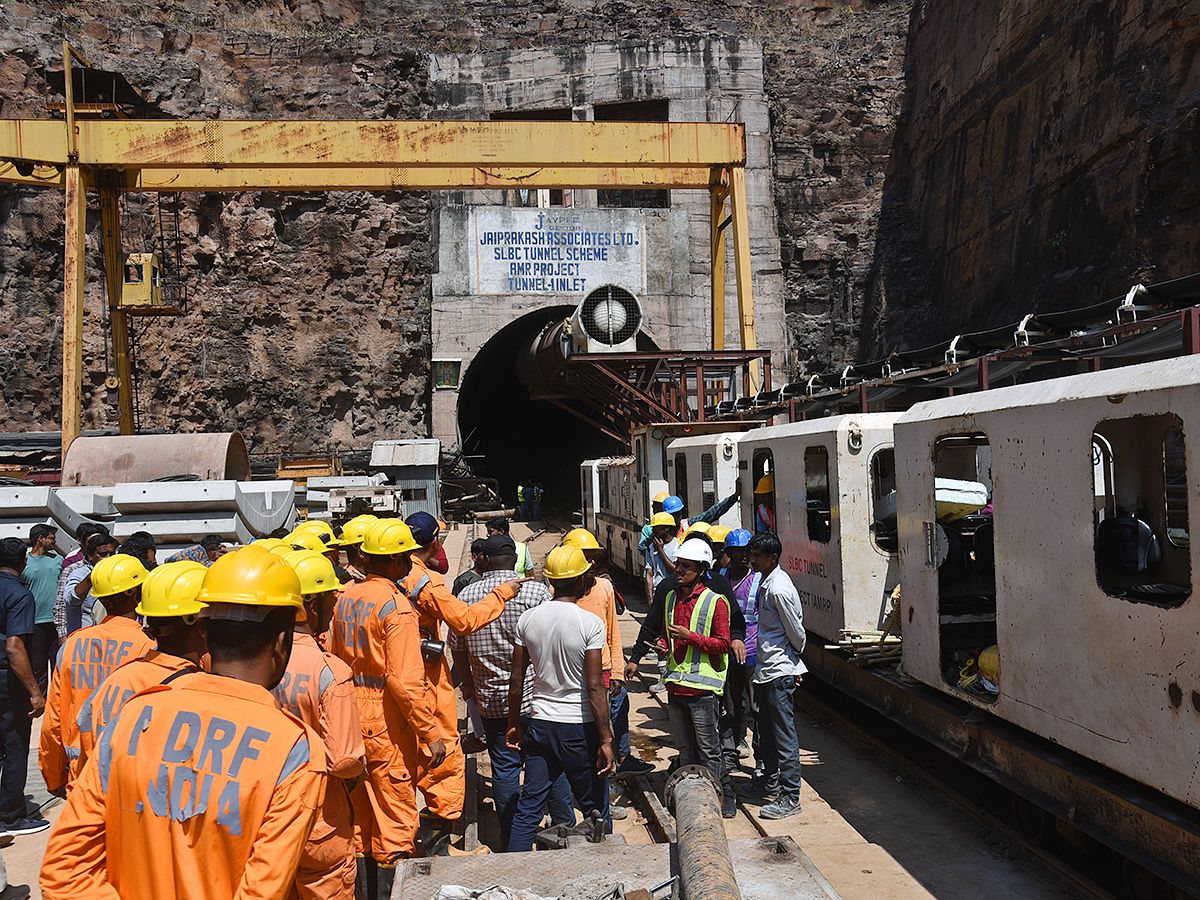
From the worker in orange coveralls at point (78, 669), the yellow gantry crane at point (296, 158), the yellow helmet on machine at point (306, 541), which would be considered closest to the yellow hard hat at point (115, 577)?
the worker in orange coveralls at point (78, 669)

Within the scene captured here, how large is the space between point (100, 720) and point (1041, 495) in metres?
4.34

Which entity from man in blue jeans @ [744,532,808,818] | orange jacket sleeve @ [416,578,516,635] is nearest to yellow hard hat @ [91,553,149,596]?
orange jacket sleeve @ [416,578,516,635]

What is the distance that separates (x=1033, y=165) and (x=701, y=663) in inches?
670

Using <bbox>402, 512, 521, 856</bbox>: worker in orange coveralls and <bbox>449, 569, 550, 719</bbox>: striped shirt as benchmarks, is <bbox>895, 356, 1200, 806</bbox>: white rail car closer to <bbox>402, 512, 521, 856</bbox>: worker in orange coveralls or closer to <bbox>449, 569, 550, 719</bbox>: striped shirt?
<bbox>449, 569, 550, 719</bbox>: striped shirt

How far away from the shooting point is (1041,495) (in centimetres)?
465

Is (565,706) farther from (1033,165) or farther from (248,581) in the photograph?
(1033,165)

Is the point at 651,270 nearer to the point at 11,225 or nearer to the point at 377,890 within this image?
the point at 11,225

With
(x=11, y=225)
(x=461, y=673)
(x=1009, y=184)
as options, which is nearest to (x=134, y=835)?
(x=461, y=673)

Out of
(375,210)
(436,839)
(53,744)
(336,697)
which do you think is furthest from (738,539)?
(375,210)

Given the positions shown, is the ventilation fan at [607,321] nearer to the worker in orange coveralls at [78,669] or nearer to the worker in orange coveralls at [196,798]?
A: the worker in orange coveralls at [78,669]

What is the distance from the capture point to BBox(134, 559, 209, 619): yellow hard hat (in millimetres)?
3246

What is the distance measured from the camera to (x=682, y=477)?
1227 centimetres

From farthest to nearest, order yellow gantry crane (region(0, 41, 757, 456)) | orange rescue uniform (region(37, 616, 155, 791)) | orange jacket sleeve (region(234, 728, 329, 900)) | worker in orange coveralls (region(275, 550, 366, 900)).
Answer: yellow gantry crane (region(0, 41, 757, 456)) → orange rescue uniform (region(37, 616, 155, 791)) → worker in orange coveralls (region(275, 550, 366, 900)) → orange jacket sleeve (region(234, 728, 329, 900))

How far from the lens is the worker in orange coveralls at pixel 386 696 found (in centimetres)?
420
